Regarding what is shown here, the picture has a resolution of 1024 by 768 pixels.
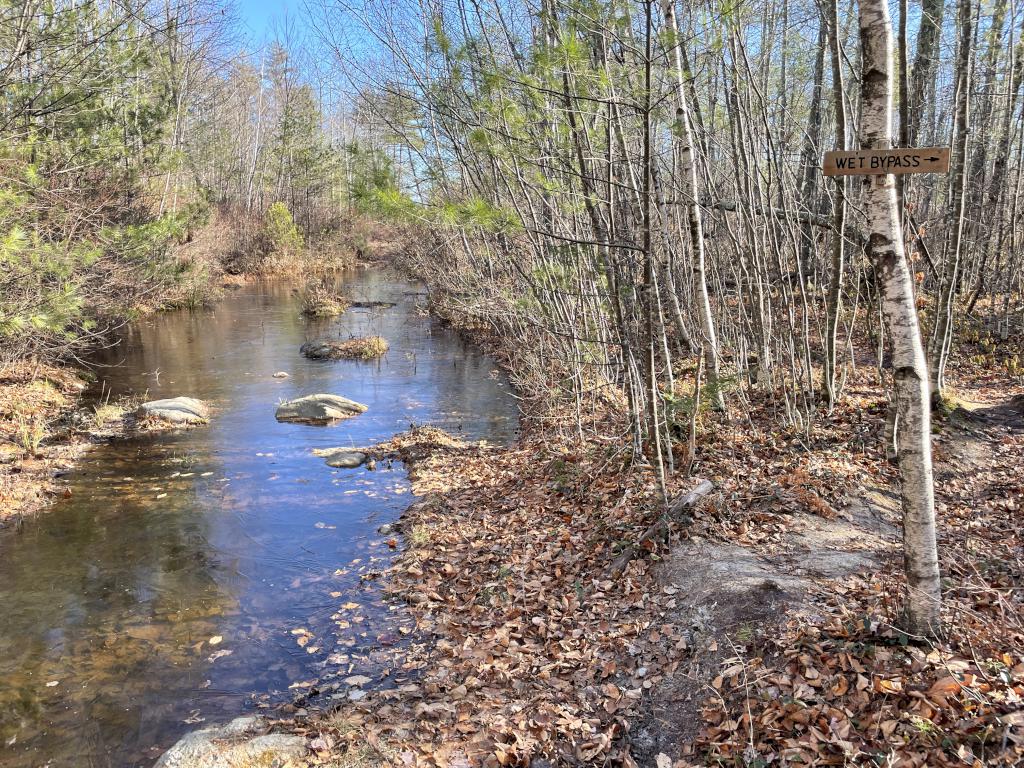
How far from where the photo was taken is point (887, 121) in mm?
2941

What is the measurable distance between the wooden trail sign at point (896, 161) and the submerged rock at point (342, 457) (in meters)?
8.21

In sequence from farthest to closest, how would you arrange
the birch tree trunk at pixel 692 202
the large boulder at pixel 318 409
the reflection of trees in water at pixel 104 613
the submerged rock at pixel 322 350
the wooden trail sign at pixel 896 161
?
1. the submerged rock at pixel 322 350
2. the large boulder at pixel 318 409
3. the birch tree trunk at pixel 692 202
4. the reflection of trees in water at pixel 104 613
5. the wooden trail sign at pixel 896 161

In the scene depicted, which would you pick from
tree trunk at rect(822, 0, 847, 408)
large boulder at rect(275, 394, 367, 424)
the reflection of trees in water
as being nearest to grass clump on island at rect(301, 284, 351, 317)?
large boulder at rect(275, 394, 367, 424)

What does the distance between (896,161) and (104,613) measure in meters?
6.77

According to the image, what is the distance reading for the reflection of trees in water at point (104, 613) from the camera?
15.2ft

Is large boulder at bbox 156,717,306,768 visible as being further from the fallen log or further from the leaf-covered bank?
the fallen log

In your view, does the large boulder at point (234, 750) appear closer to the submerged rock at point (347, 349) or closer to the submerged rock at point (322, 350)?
the submerged rock at point (347, 349)

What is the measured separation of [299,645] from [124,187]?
1174 cm

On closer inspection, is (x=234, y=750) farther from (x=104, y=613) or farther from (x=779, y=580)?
(x=779, y=580)

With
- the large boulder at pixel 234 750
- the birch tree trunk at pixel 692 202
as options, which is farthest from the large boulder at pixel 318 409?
the large boulder at pixel 234 750

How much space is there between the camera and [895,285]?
117 inches

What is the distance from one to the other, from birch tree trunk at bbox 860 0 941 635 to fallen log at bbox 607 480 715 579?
2.63 meters

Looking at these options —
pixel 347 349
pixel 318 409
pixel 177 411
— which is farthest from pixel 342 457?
pixel 347 349

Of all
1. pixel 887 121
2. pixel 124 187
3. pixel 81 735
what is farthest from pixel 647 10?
pixel 124 187
